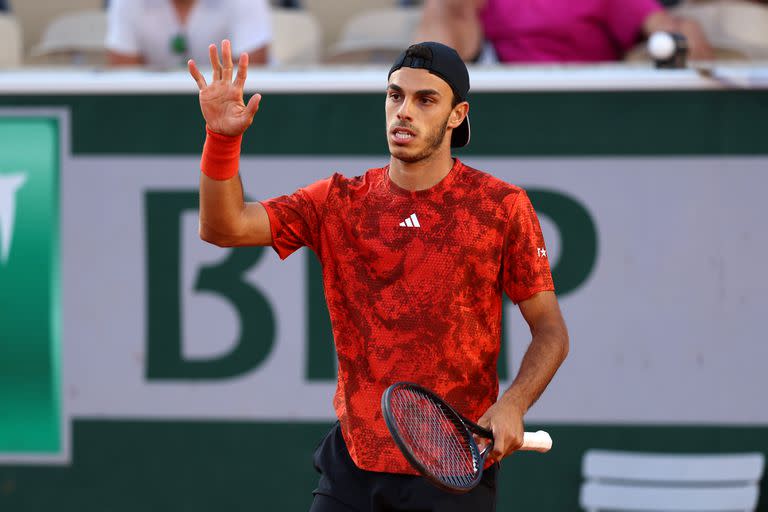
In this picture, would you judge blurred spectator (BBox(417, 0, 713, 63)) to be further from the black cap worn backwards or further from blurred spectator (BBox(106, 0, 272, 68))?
the black cap worn backwards

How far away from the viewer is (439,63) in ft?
10.2

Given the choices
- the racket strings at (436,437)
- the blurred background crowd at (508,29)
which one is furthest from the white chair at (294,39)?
the racket strings at (436,437)

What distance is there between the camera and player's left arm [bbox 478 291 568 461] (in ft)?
9.33

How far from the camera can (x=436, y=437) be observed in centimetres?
289

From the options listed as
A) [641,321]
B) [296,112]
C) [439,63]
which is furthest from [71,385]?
[439,63]

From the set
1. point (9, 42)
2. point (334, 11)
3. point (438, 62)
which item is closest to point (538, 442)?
point (438, 62)

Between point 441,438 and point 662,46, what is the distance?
2509 millimetres

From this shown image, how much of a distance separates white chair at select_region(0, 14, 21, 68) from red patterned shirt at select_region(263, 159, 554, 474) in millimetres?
4157

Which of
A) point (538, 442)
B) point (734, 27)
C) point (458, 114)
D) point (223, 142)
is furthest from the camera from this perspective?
point (734, 27)

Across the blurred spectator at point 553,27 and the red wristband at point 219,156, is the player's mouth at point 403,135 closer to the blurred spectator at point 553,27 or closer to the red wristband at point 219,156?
the red wristband at point 219,156

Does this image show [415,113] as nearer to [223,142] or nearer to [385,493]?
[223,142]

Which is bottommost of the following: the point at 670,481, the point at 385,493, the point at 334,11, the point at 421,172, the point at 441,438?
the point at 670,481

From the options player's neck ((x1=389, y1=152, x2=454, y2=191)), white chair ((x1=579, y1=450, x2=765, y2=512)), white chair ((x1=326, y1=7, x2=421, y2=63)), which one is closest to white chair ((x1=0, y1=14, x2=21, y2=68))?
white chair ((x1=326, y1=7, x2=421, y2=63))

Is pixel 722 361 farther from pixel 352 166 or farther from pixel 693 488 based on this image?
pixel 352 166
